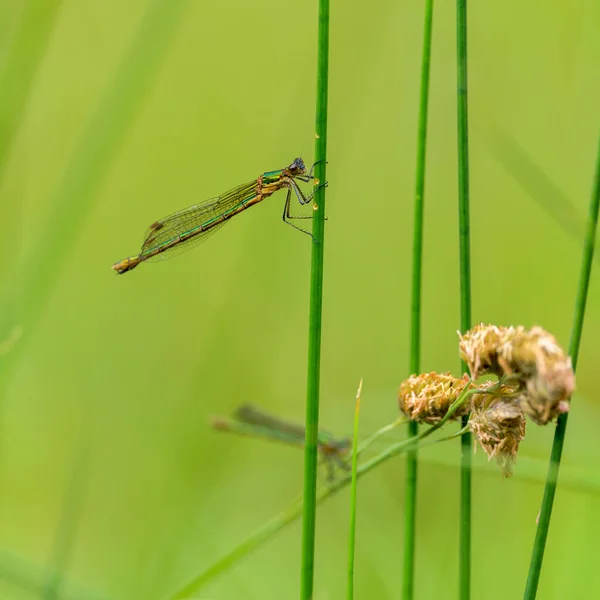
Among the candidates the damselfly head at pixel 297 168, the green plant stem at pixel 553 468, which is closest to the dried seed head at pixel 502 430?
the green plant stem at pixel 553 468

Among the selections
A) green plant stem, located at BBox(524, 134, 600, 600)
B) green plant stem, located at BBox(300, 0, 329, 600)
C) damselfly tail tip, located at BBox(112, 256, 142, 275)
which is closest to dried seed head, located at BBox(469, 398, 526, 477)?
green plant stem, located at BBox(524, 134, 600, 600)

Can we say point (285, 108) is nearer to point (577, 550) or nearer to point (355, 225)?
point (355, 225)

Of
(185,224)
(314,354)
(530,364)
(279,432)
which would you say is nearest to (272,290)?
(185,224)

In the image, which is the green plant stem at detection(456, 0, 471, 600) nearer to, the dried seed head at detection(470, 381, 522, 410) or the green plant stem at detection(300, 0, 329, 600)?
the dried seed head at detection(470, 381, 522, 410)

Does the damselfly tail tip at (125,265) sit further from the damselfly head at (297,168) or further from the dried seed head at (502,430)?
the dried seed head at (502,430)

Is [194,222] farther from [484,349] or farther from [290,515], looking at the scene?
[484,349]

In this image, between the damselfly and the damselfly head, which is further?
the damselfly head
